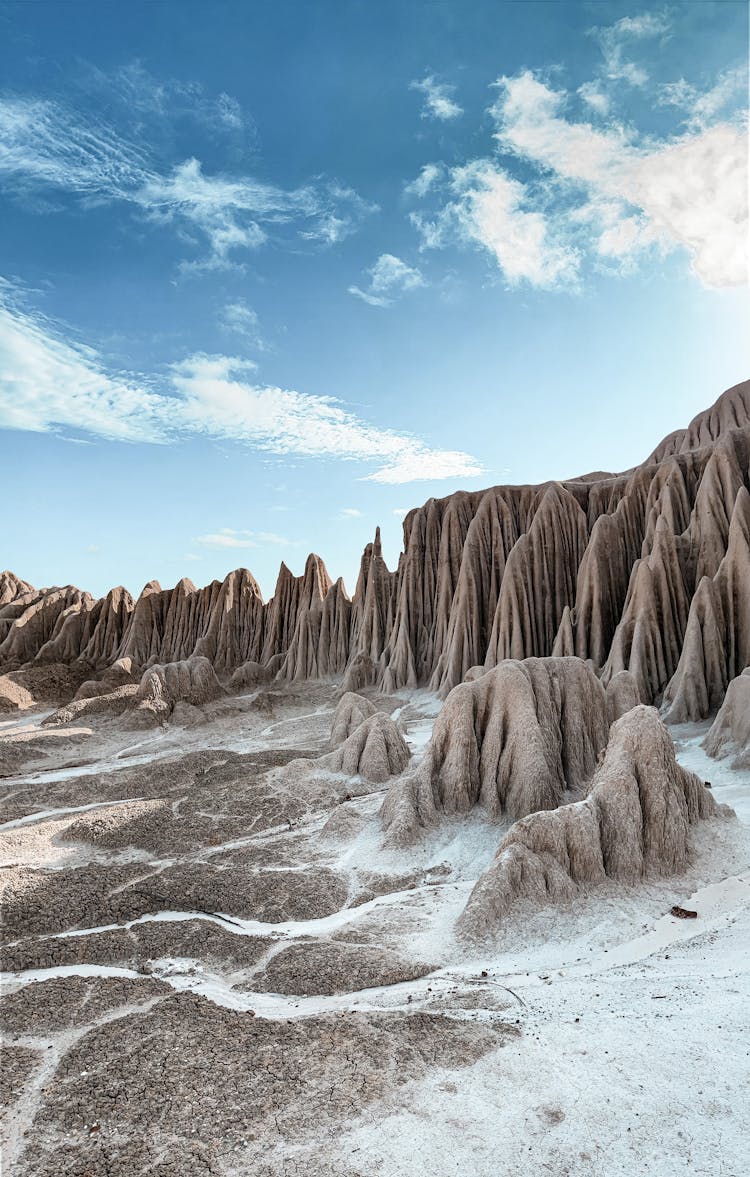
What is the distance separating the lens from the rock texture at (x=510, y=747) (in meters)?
14.4

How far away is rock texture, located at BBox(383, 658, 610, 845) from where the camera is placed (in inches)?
566

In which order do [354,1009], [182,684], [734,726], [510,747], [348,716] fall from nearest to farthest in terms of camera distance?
[354,1009] → [510,747] → [734,726] → [348,716] → [182,684]

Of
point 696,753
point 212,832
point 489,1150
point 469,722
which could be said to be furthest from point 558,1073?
point 696,753

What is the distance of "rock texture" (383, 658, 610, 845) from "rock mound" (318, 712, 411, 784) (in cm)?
356

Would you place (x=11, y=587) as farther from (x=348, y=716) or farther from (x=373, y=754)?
(x=373, y=754)

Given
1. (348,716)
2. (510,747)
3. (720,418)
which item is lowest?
(348,716)

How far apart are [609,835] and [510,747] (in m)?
4.30

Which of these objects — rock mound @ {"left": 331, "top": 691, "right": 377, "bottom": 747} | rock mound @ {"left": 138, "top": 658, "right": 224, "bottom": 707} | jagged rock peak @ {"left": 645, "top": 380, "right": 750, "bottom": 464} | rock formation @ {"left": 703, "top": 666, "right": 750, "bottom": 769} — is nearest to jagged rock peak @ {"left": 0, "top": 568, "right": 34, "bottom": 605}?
rock mound @ {"left": 138, "top": 658, "right": 224, "bottom": 707}

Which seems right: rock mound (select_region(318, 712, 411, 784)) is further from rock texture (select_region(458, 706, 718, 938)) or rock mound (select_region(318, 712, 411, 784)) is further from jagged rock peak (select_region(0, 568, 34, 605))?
jagged rock peak (select_region(0, 568, 34, 605))

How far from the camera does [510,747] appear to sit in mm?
15117

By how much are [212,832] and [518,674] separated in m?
8.34

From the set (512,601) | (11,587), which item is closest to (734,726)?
(512,601)

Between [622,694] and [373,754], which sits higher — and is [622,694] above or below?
above

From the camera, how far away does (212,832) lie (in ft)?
50.0
